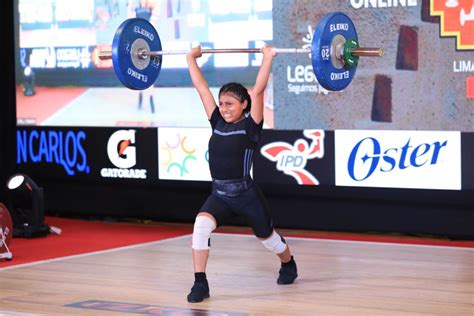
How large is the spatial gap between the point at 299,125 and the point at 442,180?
1.14 m

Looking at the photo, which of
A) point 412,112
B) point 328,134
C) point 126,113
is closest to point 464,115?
point 412,112

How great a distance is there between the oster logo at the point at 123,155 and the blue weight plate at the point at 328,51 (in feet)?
9.82

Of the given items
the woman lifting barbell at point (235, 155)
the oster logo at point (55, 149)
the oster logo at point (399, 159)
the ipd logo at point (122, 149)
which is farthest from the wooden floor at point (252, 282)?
the oster logo at point (55, 149)

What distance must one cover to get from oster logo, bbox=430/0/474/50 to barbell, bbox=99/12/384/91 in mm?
1398

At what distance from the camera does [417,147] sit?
6.94 m

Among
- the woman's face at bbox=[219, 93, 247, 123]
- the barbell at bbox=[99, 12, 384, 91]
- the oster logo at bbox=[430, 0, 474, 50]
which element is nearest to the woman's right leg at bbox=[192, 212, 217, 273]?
the woman's face at bbox=[219, 93, 247, 123]

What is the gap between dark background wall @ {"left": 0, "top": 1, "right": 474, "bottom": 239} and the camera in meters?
7.05

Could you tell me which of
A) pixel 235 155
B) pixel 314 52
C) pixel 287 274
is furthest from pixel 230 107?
pixel 287 274

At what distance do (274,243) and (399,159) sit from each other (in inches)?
74.3

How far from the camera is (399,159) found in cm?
701

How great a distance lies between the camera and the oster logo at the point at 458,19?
6.71 m

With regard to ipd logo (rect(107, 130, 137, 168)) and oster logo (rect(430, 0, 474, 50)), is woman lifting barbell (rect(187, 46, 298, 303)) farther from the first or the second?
ipd logo (rect(107, 130, 137, 168))

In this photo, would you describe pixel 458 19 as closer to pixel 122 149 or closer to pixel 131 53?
pixel 131 53

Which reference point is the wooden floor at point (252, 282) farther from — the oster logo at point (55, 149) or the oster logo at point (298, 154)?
the oster logo at point (55, 149)
